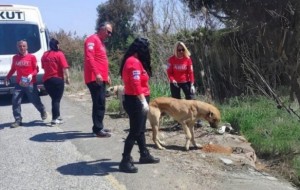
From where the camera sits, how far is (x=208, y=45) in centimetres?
1909

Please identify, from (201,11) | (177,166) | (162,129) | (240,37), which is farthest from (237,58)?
(177,166)

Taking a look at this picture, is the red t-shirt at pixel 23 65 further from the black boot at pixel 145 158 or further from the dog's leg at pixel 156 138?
the black boot at pixel 145 158

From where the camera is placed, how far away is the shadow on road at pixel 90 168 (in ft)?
21.3

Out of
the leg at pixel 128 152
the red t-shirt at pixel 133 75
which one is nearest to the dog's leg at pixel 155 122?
the leg at pixel 128 152

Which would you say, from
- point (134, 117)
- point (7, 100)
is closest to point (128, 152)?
point (134, 117)

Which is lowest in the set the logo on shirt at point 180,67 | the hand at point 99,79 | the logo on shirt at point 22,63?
the hand at point 99,79

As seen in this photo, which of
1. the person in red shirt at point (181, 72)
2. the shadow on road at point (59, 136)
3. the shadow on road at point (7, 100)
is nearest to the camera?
the shadow on road at point (59, 136)

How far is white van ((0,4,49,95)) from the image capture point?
13492mm

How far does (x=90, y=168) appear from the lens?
6.71 metres

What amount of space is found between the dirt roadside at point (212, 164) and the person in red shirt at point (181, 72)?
0.78 meters

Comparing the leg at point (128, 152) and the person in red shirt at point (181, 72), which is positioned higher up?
the person in red shirt at point (181, 72)

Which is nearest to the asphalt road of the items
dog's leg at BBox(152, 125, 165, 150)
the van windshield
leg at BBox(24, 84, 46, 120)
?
dog's leg at BBox(152, 125, 165, 150)

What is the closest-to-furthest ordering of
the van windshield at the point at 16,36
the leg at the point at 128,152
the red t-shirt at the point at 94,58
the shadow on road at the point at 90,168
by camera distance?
1. the leg at the point at 128,152
2. the shadow on road at the point at 90,168
3. the red t-shirt at the point at 94,58
4. the van windshield at the point at 16,36

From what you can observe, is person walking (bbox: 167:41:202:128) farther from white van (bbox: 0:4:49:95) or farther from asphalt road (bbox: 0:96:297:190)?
white van (bbox: 0:4:49:95)
